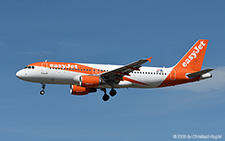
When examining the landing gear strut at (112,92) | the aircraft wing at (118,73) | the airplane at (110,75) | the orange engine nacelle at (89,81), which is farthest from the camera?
the landing gear strut at (112,92)

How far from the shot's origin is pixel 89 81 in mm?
45594

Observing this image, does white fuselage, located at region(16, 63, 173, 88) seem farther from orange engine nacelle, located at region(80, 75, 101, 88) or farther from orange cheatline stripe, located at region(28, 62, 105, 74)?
orange engine nacelle, located at region(80, 75, 101, 88)

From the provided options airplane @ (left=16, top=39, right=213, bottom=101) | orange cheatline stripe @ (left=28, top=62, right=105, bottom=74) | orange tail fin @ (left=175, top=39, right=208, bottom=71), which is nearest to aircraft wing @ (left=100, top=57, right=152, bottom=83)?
airplane @ (left=16, top=39, right=213, bottom=101)

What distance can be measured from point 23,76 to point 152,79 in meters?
15.5

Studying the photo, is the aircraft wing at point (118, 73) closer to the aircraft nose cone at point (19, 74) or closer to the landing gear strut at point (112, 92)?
the landing gear strut at point (112, 92)

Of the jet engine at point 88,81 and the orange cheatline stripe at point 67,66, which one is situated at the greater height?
the orange cheatline stripe at point 67,66

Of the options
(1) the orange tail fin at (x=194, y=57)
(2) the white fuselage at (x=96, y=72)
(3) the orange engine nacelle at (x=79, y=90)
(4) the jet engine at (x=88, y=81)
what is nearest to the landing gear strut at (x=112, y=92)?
(2) the white fuselage at (x=96, y=72)

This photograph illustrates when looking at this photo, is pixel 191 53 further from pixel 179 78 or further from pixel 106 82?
pixel 106 82

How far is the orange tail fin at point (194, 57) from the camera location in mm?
52875

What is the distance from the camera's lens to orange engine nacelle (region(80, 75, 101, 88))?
45438 millimetres

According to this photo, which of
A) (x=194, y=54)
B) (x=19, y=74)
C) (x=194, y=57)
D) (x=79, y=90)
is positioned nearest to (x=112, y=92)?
(x=79, y=90)

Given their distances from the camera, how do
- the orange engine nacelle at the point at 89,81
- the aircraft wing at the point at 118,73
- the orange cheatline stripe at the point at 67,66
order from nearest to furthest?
1. the aircraft wing at the point at 118,73
2. the orange engine nacelle at the point at 89,81
3. the orange cheatline stripe at the point at 67,66

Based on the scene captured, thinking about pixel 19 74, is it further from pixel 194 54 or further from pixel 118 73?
pixel 194 54

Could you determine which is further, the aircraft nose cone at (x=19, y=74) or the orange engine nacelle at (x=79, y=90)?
the orange engine nacelle at (x=79, y=90)
